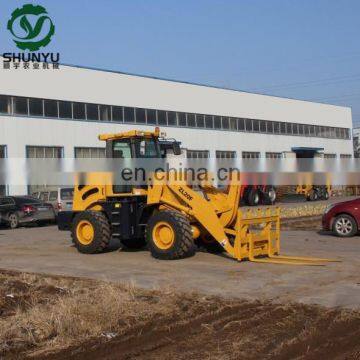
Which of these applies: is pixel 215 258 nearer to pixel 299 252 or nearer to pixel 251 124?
pixel 299 252

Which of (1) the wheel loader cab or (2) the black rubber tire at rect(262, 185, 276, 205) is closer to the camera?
(1) the wheel loader cab

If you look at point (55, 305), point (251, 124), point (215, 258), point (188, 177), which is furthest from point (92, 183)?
point (251, 124)

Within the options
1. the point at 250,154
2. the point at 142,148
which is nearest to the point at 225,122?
the point at 250,154

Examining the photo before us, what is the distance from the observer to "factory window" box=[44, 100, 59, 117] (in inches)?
1374

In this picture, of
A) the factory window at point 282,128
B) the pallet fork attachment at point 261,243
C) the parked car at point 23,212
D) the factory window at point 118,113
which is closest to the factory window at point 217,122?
the factory window at point 282,128

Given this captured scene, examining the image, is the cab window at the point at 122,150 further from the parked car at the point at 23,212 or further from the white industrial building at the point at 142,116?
the parked car at the point at 23,212

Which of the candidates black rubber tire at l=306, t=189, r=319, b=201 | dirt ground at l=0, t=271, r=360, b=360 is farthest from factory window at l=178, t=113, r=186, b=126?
dirt ground at l=0, t=271, r=360, b=360

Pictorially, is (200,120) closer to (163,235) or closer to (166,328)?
(163,235)

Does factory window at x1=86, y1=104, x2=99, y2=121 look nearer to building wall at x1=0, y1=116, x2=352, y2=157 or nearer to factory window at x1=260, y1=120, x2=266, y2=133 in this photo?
building wall at x1=0, y1=116, x2=352, y2=157

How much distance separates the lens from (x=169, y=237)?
12906 mm

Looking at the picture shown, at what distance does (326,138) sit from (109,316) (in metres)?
55.0

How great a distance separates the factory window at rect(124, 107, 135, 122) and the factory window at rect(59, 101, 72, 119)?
463cm

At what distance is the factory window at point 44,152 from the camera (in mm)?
33562

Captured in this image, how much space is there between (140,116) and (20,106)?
9.61 m
